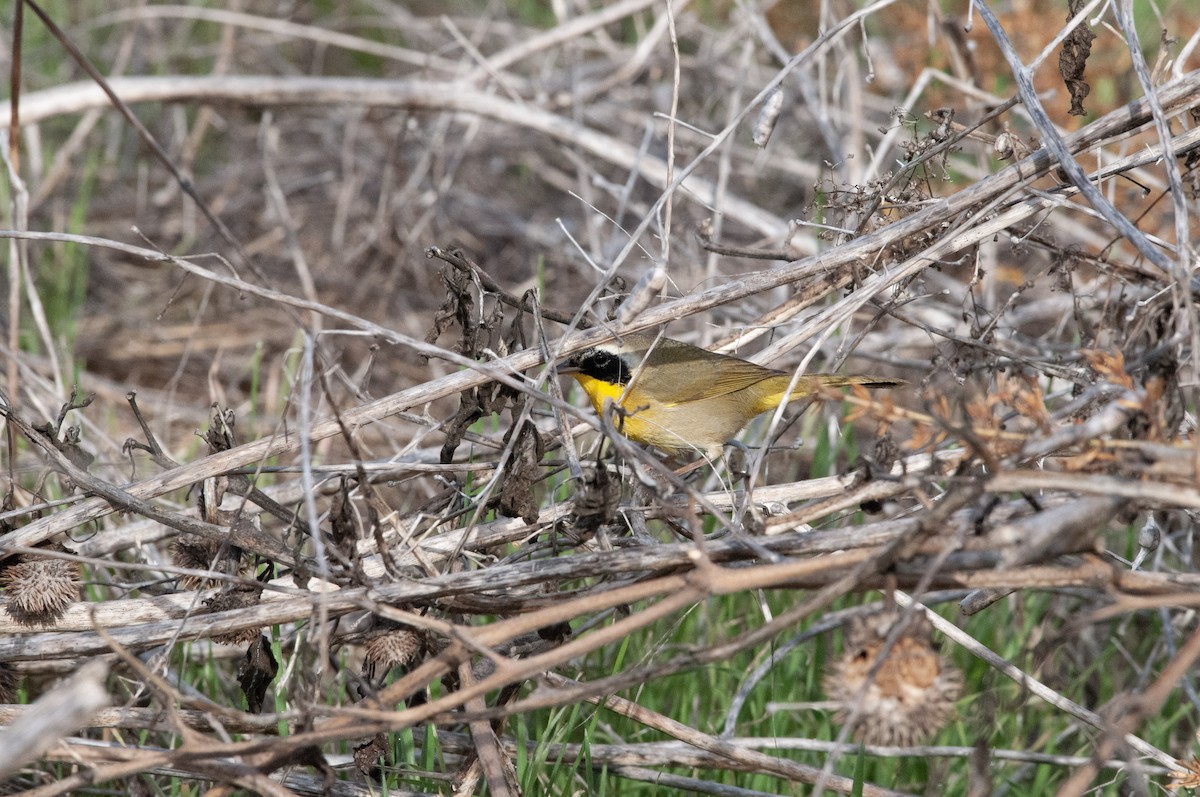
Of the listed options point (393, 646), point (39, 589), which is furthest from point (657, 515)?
point (39, 589)

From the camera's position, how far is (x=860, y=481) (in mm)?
2289

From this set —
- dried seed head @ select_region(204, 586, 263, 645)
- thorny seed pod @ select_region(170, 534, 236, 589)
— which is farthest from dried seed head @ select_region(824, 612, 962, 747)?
thorny seed pod @ select_region(170, 534, 236, 589)

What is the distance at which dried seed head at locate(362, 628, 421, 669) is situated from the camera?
8.38 feet

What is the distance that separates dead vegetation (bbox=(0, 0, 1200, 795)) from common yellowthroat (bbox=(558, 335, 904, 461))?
0.21m

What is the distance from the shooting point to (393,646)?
256 cm

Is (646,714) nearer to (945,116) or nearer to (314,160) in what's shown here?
(945,116)

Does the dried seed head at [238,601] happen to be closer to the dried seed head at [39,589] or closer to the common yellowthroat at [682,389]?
the dried seed head at [39,589]

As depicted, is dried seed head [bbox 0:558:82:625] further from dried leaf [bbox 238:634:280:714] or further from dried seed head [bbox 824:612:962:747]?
dried seed head [bbox 824:612:962:747]

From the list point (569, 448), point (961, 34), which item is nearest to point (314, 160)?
point (961, 34)

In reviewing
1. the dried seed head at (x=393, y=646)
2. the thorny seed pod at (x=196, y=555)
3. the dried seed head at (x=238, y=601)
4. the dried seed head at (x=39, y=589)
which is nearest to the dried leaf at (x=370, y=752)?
the dried seed head at (x=393, y=646)

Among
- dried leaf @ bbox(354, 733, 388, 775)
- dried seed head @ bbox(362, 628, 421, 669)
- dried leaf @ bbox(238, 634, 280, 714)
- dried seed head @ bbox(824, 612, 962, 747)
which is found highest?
dried seed head @ bbox(824, 612, 962, 747)

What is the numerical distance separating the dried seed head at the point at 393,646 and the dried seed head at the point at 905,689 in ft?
3.46

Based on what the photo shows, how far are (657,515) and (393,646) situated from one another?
28.6 inches

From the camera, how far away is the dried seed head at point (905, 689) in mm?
1875
